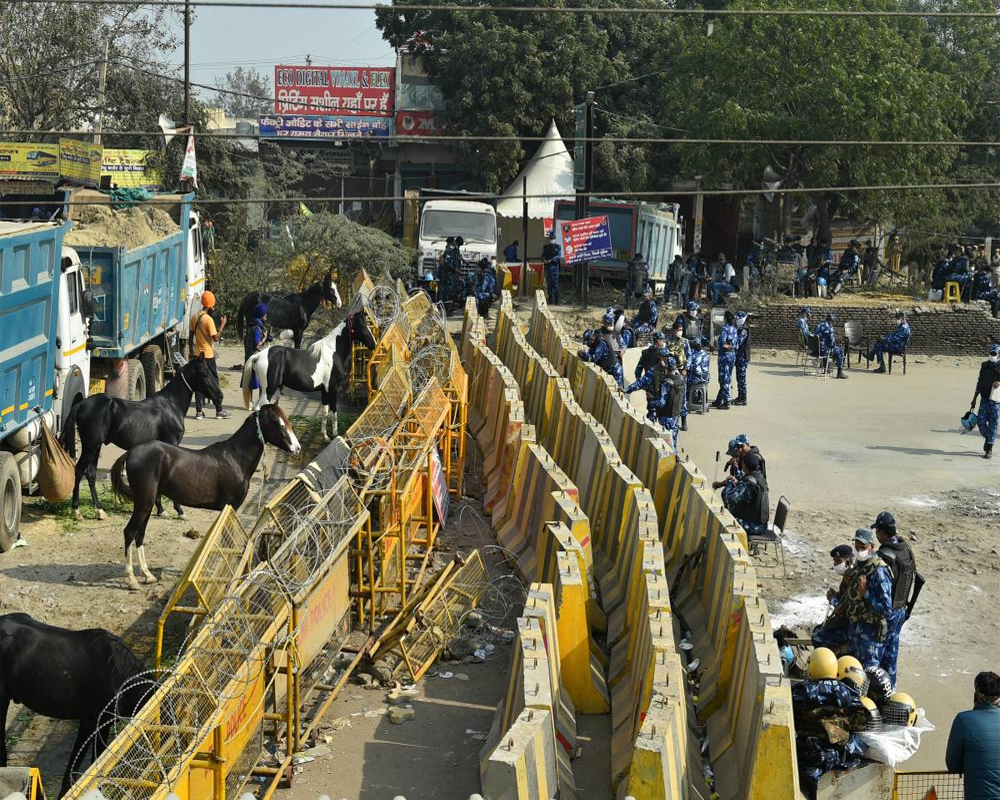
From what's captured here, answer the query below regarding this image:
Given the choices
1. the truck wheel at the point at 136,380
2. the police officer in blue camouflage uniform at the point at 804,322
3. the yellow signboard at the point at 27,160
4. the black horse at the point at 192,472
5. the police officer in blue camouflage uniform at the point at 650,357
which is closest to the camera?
the black horse at the point at 192,472

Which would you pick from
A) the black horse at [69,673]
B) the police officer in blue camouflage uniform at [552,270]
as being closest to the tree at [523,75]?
the police officer in blue camouflage uniform at [552,270]

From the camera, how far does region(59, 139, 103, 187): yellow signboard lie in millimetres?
26016

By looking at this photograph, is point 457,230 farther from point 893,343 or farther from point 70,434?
point 70,434

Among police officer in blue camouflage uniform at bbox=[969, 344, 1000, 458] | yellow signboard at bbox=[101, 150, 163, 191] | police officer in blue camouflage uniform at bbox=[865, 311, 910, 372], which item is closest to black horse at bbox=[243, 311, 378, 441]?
police officer in blue camouflage uniform at bbox=[969, 344, 1000, 458]

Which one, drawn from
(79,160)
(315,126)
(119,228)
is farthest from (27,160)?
(315,126)

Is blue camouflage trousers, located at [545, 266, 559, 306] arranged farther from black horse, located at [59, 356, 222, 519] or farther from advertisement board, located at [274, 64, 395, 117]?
advertisement board, located at [274, 64, 395, 117]

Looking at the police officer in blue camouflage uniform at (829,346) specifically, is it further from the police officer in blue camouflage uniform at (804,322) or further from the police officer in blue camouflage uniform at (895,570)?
the police officer in blue camouflage uniform at (895,570)

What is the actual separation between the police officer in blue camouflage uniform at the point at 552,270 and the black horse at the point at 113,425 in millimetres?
16669

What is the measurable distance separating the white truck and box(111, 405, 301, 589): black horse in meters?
17.9

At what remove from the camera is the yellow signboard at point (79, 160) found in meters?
26.0

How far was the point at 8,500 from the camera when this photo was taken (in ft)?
43.5

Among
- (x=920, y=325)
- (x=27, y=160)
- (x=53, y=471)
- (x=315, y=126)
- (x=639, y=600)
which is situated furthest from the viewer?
(x=315, y=126)

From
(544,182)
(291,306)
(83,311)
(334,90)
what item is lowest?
(291,306)

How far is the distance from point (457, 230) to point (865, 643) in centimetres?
2299
